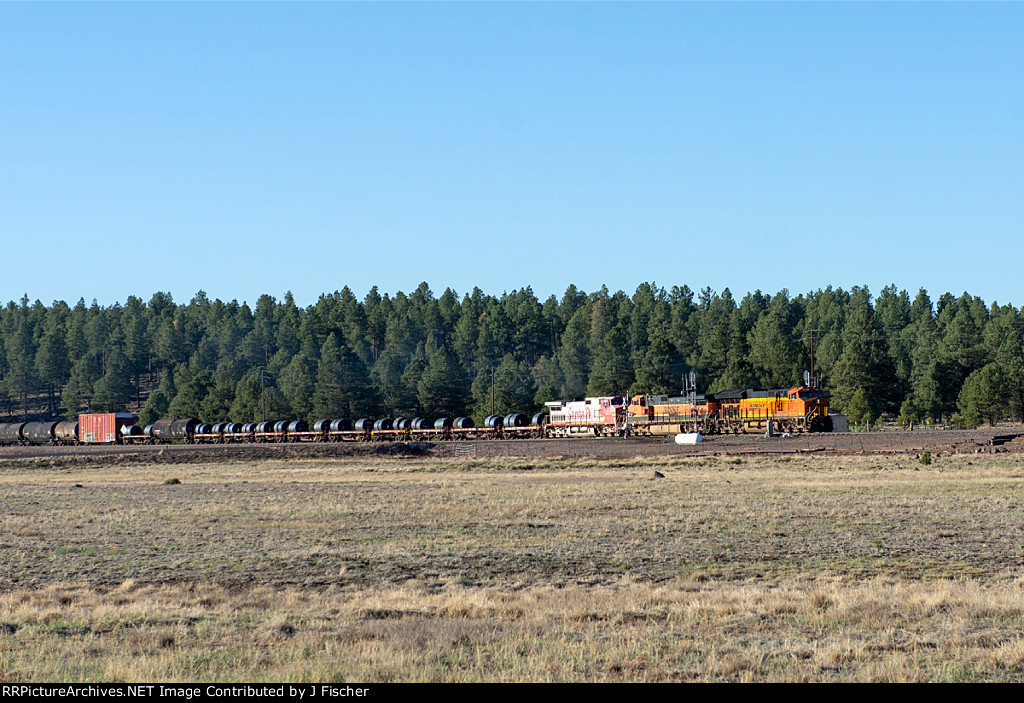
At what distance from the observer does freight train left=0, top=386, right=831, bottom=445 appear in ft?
263

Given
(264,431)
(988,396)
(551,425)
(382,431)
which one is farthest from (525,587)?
(264,431)

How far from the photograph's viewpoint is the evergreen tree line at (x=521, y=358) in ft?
380

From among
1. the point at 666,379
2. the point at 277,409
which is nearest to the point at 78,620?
the point at 666,379

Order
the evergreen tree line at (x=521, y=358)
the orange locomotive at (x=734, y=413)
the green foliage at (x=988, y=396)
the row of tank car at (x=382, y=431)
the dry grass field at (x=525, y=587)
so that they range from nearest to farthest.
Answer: the dry grass field at (x=525, y=587) → the orange locomotive at (x=734, y=413) → the green foliage at (x=988, y=396) → the row of tank car at (x=382, y=431) → the evergreen tree line at (x=521, y=358)

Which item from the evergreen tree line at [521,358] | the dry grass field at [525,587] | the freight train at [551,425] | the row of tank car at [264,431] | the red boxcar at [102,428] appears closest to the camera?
the dry grass field at [525,587]

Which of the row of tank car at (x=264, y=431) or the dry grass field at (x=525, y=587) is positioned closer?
the dry grass field at (x=525, y=587)

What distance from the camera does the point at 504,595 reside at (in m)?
14.2

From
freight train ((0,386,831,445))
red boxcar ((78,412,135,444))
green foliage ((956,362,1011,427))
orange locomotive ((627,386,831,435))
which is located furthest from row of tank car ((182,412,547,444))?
green foliage ((956,362,1011,427))

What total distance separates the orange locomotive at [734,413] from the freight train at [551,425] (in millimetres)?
80

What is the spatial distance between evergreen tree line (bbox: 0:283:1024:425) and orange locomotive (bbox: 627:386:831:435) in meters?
21.3

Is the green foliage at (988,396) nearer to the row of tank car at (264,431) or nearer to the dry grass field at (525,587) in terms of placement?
the row of tank car at (264,431)

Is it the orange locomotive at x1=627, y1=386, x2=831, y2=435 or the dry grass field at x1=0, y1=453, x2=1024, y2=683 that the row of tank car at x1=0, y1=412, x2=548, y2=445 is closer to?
the orange locomotive at x1=627, y1=386, x2=831, y2=435

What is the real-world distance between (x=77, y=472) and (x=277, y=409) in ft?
248

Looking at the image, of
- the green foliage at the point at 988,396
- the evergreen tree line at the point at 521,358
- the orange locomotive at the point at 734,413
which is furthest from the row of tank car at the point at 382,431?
the green foliage at the point at 988,396
